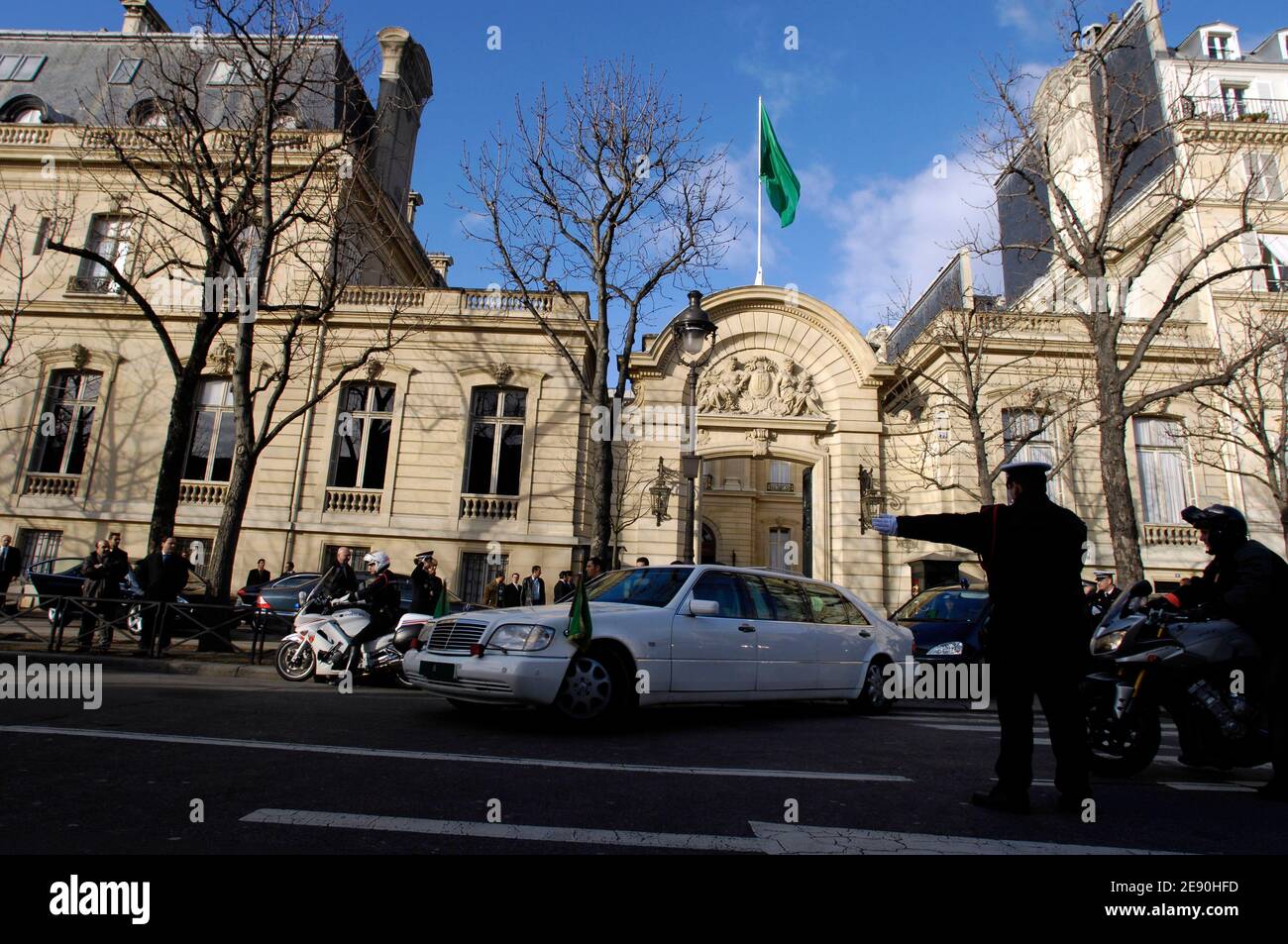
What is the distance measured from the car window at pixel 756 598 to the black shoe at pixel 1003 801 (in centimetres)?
347

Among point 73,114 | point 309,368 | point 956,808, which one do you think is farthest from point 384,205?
point 956,808

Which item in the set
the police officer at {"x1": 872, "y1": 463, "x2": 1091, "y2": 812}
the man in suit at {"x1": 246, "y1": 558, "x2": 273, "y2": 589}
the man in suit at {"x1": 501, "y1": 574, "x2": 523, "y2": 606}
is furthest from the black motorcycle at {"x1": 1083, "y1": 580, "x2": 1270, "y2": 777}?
the man in suit at {"x1": 246, "y1": 558, "x2": 273, "y2": 589}

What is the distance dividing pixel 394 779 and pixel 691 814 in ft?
5.45

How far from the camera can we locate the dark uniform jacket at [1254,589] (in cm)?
499

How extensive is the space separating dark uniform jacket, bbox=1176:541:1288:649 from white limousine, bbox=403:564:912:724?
3.63 meters

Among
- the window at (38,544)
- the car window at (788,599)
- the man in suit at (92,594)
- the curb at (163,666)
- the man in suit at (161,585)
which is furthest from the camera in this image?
the window at (38,544)

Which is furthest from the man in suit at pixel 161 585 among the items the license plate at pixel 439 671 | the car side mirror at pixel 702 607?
the car side mirror at pixel 702 607

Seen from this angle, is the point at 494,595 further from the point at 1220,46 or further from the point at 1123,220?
the point at 1220,46

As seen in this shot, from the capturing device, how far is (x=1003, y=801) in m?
3.93

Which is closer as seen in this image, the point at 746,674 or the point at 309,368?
the point at 746,674

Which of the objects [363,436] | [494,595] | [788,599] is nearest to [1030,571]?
[788,599]

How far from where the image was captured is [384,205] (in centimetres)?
2425

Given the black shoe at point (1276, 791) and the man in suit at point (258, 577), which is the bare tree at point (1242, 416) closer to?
the black shoe at point (1276, 791)
